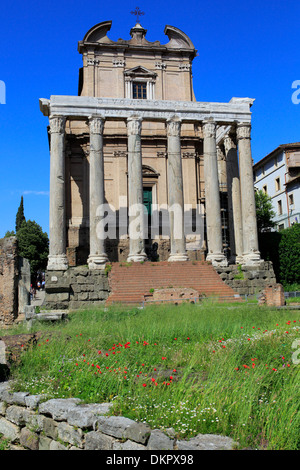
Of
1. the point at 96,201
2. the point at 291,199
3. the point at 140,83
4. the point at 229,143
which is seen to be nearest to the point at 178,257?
the point at 96,201

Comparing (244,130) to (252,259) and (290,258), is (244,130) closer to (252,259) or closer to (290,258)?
(252,259)

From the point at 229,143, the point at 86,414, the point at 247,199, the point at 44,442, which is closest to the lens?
the point at 86,414

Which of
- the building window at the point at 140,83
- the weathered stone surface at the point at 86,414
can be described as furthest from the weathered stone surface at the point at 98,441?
the building window at the point at 140,83

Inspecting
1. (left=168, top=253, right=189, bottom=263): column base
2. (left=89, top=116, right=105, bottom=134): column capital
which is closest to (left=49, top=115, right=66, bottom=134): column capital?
(left=89, top=116, right=105, bottom=134): column capital

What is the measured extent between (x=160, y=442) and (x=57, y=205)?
2022cm

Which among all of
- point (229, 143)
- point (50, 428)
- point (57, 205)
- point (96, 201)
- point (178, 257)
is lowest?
point (50, 428)

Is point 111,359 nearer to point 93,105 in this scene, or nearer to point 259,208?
point 93,105

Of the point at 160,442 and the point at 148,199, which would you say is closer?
the point at 160,442

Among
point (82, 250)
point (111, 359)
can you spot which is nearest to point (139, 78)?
point (82, 250)

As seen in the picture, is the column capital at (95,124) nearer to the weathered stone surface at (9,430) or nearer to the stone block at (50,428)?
→ the weathered stone surface at (9,430)

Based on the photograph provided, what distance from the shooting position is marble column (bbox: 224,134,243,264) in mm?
27375

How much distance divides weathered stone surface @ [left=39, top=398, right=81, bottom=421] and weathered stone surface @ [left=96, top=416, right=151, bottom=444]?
620 mm

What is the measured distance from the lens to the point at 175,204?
990 inches

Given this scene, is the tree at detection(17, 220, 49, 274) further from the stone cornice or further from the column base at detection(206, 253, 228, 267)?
the column base at detection(206, 253, 228, 267)
